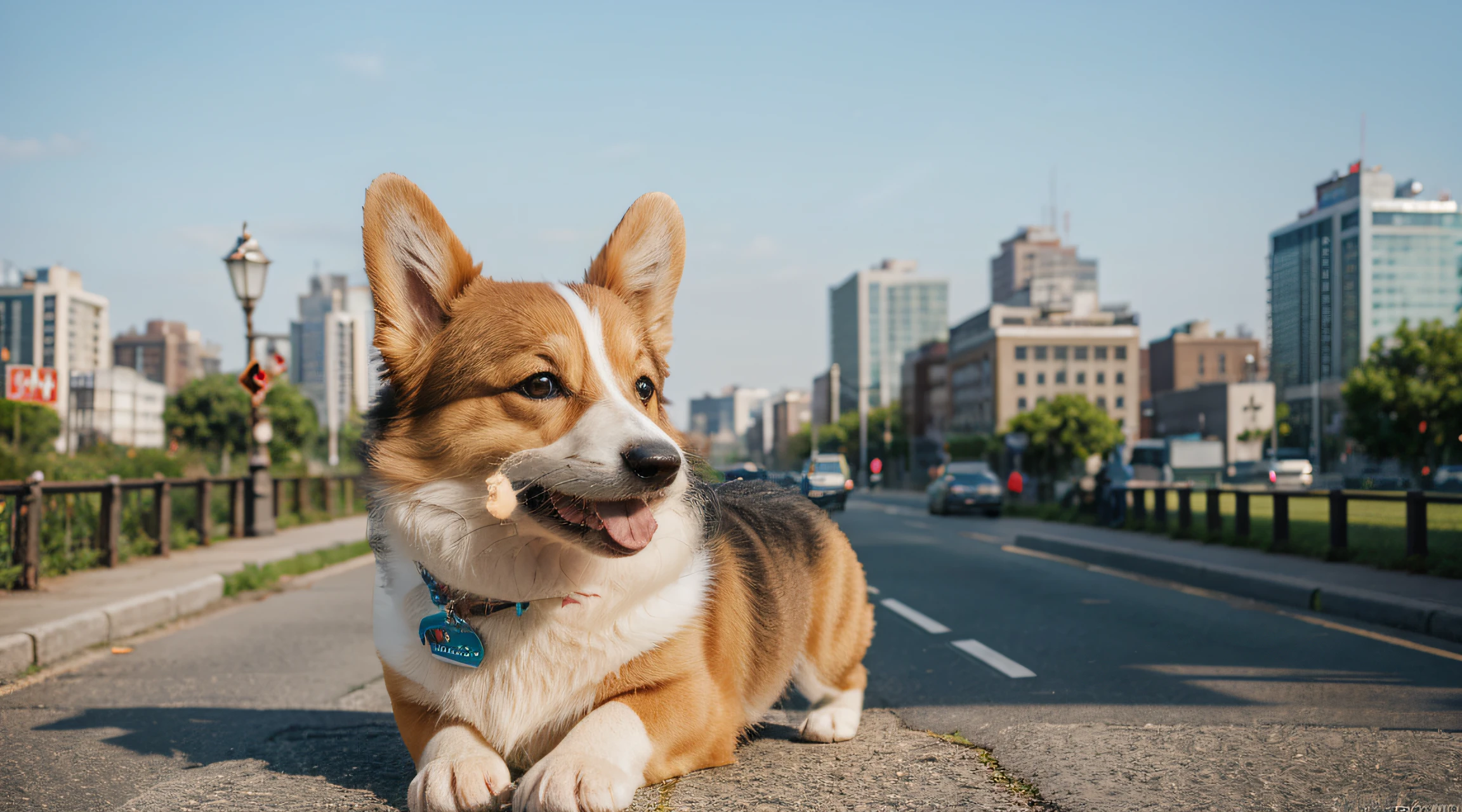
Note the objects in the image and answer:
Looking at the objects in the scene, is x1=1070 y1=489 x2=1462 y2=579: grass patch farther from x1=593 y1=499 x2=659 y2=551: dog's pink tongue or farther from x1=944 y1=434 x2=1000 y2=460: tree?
x1=944 y1=434 x2=1000 y2=460: tree

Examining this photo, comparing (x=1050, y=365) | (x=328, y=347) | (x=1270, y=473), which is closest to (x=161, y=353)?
(x=328, y=347)

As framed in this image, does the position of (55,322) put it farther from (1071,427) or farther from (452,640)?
(452,640)

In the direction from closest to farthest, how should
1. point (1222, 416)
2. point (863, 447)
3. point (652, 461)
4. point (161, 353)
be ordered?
point (652, 461) < point (863, 447) < point (1222, 416) < point (161, 353)

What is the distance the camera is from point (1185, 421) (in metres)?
139

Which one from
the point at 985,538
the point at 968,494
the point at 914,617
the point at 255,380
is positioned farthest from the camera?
the point at 968,494

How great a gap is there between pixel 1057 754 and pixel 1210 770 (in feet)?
1.64

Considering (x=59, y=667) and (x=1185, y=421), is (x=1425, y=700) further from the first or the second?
(x=1185, y=421)

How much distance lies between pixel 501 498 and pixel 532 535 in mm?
178

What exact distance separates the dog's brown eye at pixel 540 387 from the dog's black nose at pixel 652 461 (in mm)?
378

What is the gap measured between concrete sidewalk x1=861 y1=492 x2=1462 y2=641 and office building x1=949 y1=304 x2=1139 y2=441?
110721 mm

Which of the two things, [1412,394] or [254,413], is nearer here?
[254,413]

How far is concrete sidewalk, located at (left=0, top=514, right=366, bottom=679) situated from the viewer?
6.69m

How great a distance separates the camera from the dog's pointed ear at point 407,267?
8.89 ft

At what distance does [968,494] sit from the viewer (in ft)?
96.8
